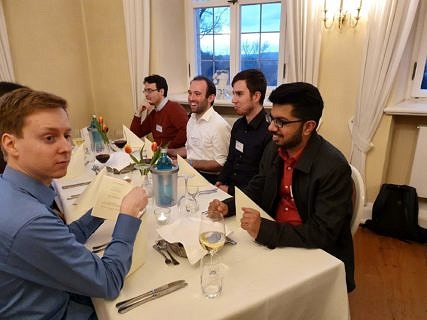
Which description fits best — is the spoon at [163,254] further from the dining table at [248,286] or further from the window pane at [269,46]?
the window pane at [269,46]

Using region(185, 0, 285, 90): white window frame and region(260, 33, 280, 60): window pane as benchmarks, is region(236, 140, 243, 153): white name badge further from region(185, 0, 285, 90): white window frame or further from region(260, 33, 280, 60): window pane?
region(260, 33, 280, 60): window pane

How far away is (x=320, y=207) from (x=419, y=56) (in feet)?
6.99

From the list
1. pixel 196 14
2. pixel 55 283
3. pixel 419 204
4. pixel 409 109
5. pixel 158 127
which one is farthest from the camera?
pixel 196 14

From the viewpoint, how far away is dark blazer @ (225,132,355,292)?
1.12 metres

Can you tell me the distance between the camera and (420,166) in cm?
262

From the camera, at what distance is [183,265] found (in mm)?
1021

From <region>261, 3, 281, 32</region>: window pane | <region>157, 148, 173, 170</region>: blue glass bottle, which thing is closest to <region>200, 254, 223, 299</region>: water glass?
<region>157, 148, 173, 170</region>: blue glass bottle

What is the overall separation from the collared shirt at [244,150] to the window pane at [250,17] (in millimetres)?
1685

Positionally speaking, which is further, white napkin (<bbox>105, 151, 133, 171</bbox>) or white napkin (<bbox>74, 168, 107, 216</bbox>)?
white napkin (<bbox>105, 151, 133, 171</bbox>)

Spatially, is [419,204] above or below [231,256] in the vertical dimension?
below

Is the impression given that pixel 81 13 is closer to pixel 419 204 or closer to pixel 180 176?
pixel 180 176

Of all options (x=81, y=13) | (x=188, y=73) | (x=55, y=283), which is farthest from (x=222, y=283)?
(x=81, y=13)

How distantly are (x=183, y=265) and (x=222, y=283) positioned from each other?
5.9 inches

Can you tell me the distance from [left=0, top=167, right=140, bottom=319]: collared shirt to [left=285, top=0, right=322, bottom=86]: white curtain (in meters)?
2.30
